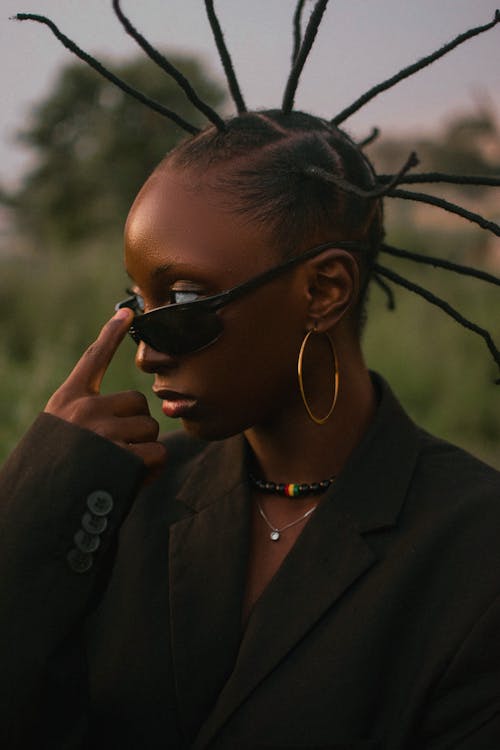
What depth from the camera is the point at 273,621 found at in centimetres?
219

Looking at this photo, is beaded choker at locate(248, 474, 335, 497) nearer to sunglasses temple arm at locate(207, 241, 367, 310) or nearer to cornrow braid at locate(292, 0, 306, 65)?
sunglasses temple arm at locate(207, 241, 367, 310)

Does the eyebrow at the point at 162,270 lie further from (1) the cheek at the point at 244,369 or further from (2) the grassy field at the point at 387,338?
(2) the grassy field at the point at 387,338

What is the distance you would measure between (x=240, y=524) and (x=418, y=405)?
7335 mm

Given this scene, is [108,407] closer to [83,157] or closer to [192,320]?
[192,320]

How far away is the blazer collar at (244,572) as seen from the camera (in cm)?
217

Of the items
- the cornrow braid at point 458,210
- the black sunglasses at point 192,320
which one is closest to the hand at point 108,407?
the black sunglasses at point 192,320

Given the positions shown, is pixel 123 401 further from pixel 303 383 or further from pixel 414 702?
pixel 414 702

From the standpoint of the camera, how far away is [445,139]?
866cm

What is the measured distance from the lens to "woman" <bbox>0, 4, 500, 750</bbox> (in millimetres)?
2084

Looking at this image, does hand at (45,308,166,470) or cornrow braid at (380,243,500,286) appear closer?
hand at (45,308,166,470)

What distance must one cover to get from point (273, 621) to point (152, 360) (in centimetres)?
69

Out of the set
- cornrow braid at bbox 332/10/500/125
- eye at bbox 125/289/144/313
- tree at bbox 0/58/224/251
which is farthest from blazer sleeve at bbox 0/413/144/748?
tree at bbox 0/58/224/251

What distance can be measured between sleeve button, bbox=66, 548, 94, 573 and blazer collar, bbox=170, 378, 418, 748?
0.33m

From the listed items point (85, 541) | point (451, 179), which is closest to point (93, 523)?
point (85, 541)
